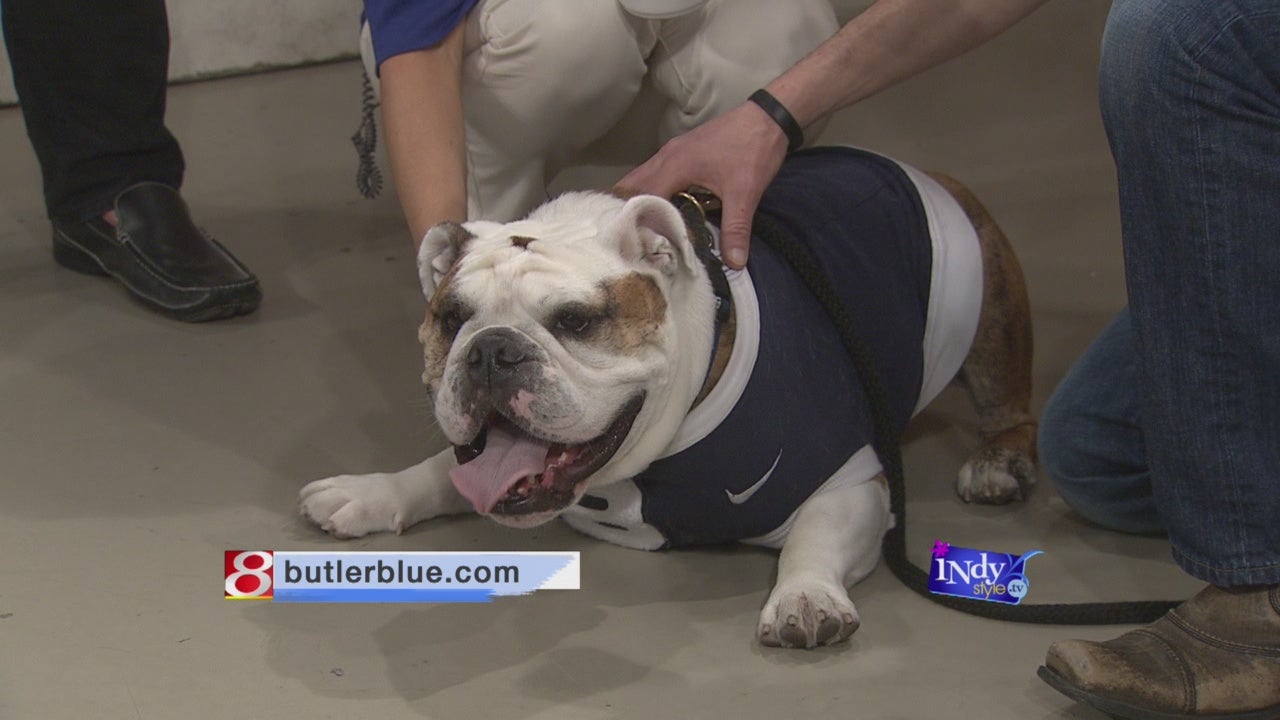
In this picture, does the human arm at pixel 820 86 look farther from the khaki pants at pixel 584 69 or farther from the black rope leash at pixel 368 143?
the black rope leash at pixel 368 143

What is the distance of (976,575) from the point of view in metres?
1.96

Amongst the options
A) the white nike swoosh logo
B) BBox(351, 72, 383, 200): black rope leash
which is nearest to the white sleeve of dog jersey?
the white nike swoosh logo

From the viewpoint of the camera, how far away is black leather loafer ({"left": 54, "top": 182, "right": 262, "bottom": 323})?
117 inches

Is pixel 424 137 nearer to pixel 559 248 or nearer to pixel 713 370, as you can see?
pixel 559 248

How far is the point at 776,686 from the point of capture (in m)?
1.77

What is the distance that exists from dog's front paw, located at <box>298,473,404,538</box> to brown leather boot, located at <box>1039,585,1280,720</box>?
3.12ft

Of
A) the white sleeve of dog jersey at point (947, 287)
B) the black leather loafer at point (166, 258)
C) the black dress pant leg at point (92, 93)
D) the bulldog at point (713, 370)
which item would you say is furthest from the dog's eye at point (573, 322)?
the black dress pant leg at point (92, 93)

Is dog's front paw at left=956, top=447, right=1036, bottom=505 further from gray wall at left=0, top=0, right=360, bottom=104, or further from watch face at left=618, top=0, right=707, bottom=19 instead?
gray wall at left=0, top=0, right=360, bottom=104

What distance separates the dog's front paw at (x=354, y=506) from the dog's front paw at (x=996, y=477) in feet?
2.81

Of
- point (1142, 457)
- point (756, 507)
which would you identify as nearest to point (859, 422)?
point (756, 507)

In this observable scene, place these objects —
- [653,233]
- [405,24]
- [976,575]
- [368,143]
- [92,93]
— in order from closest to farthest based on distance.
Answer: [653,233] < [976,575] < [405,24] < [368,143] < [92,93]

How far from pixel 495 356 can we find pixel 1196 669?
2.79 ft

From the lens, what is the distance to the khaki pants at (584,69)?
2.54 metres

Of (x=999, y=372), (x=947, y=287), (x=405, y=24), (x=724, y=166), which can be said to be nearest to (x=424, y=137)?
(x=405, y=24)
